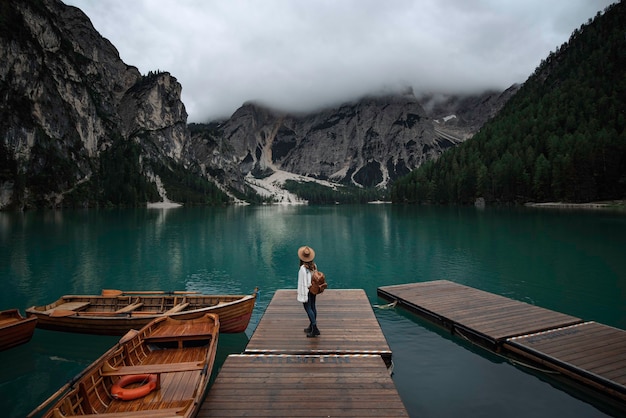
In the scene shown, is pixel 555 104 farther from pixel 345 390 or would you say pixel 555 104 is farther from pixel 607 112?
pixel 345 390

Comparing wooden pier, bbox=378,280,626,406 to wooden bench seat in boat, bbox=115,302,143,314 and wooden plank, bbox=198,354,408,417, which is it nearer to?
wooden plank, bbox=198,354,408,417

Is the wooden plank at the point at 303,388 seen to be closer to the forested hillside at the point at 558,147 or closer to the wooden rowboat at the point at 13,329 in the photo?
the wooden rowboat at the point at 13,329

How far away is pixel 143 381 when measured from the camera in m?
9.66

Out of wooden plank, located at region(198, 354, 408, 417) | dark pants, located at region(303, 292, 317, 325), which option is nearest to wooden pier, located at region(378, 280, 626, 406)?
wooden plank, located at region(198, 354, 408, 417)

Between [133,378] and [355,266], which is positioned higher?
[133,378]

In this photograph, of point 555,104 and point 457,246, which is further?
point 555,104

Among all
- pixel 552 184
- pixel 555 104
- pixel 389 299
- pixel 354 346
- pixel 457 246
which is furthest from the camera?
pixel 555 104

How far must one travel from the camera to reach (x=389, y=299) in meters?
23.2

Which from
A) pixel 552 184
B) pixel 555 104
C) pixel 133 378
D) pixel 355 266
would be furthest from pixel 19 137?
pixel 555 104

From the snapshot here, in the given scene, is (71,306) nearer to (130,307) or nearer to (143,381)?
(130,307)

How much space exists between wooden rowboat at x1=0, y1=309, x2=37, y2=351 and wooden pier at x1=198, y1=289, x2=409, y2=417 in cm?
1150

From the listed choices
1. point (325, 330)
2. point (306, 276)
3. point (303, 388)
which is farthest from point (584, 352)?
point (303, 388)

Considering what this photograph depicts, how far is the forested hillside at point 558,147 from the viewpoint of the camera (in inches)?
4109

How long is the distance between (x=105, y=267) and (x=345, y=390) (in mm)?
37071
